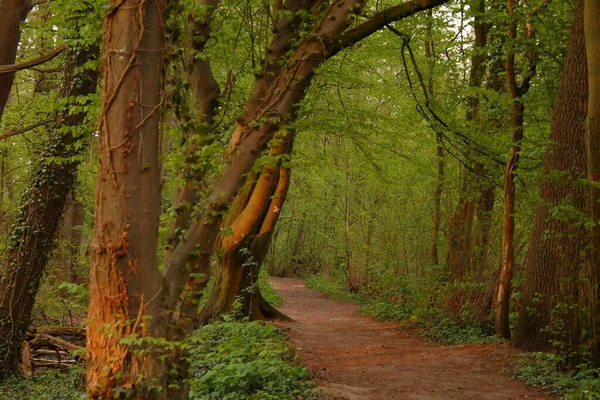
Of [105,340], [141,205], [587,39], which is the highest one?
[587,39]

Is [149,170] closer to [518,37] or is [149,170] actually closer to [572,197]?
[572,197]

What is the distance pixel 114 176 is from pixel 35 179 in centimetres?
665

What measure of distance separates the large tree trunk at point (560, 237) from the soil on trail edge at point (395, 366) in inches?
32.3

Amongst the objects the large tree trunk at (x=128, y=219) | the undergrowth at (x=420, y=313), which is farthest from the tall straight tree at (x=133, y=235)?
the undergrowth at (x=420, y=313)

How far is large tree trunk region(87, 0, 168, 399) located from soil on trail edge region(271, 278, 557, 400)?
118 inches

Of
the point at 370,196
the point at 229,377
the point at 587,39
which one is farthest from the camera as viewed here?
the point at 370,196

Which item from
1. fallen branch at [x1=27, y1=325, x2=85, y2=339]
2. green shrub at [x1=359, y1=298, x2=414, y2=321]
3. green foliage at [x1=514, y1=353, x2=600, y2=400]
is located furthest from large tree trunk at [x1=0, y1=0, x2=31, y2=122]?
green shrub at [x1=359, y1=298, x2=414, y2=321]

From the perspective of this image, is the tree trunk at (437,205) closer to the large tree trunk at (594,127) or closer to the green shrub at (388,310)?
the green shrub at (388,310)

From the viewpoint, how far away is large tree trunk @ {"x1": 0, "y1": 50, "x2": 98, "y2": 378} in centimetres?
959

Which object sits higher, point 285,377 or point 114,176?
point 114,176

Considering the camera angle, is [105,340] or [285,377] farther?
[285,377]

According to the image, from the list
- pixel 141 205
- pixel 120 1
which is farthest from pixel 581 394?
pixel 120 1

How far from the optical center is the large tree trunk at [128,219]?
12.6ft

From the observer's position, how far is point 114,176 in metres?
3.90
